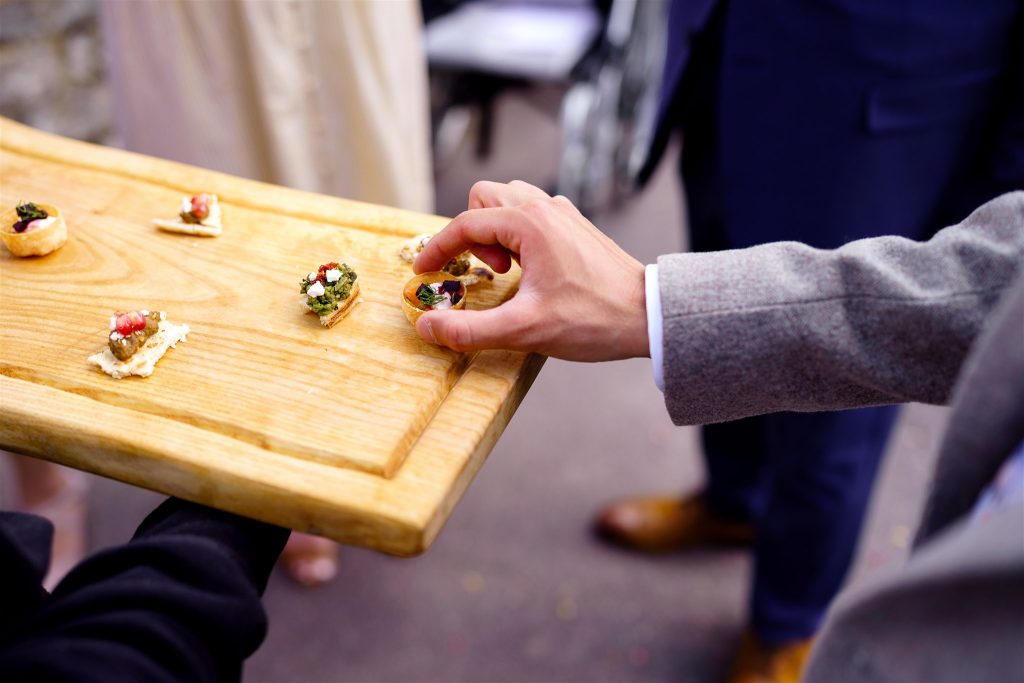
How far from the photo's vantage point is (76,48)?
88.7 inches

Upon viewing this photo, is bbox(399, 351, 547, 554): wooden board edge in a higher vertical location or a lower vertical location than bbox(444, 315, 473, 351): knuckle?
lower

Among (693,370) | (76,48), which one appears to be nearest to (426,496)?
(693,370)

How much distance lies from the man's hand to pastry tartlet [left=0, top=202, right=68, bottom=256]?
442mm

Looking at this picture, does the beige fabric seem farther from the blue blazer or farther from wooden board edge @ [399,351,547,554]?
wooden board edge @ [399,351,547,554]

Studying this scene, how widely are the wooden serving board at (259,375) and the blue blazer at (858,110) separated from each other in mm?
699

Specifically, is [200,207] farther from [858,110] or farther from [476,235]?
[858,110]

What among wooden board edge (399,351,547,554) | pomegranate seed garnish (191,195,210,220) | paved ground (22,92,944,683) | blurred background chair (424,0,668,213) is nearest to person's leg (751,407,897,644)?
paved ground (22,92,944,683)

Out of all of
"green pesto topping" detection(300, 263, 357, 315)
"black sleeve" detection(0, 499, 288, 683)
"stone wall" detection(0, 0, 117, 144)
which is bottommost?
"stone wall" detection(0, 0, 117, 144)

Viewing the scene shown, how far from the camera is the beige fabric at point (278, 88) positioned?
1593mm

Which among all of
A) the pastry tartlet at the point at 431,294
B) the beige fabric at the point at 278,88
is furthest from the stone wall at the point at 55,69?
the pastry tartlet at the point at 431,294

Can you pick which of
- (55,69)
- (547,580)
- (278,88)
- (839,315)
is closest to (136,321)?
(839,315)

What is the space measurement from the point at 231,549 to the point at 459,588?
47.3 inches

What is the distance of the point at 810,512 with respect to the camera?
149 cm

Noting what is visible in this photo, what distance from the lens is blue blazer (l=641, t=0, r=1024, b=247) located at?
122cm
